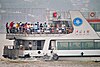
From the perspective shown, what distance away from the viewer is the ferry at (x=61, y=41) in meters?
27.2

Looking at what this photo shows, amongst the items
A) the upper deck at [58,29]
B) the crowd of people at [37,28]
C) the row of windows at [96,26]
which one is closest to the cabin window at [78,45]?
the upper deck at [58,29]

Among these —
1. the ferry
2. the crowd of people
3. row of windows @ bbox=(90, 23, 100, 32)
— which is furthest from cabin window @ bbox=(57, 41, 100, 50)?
row of windows @ bbox=(90, 23, 100, 32)

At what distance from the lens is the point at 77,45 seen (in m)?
27.4

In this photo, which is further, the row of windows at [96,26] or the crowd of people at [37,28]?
the row of windows at [96,26]

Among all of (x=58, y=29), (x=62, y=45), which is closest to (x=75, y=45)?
(x=62, y=45)

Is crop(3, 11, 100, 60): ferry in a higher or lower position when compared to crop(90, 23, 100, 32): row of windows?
lower

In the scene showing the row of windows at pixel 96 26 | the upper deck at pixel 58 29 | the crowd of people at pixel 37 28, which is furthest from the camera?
the row of windows at pixel 96 26

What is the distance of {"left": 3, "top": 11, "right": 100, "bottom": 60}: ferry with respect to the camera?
89.1ft

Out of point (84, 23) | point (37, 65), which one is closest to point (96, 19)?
point (84, 23)

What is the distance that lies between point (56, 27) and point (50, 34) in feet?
2.68

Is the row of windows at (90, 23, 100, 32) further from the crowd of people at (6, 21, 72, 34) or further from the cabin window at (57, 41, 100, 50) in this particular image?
the crowd of people at (6, 21, 72, 34)

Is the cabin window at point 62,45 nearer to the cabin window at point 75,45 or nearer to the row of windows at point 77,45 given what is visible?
the row of windows at point 77,45

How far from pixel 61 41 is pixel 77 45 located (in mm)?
986

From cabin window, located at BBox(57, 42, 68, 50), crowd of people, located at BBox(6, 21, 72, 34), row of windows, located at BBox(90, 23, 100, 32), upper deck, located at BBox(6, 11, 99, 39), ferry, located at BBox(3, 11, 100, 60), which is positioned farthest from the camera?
row of windows, located at BBox(90, 23, 100, 32)
